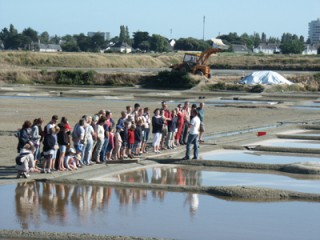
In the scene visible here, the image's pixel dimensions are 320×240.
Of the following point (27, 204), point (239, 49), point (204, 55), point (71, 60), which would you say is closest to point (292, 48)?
point (239, 49)

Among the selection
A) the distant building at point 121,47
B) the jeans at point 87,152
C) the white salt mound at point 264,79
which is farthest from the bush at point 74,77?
the distant building at point 121,47

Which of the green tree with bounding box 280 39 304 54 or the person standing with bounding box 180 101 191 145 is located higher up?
the green tree with bounding box 280 39 304 54

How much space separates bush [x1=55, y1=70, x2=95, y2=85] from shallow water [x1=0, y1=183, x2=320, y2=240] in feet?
176

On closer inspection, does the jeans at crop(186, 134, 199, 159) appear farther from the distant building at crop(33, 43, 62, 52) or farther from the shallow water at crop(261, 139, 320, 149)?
the distant building at crop(33, 43, 62, 52)

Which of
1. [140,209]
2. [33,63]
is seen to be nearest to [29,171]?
[140,209]

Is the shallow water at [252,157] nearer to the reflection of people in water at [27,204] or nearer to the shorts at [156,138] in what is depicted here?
the shorts at [156,138]

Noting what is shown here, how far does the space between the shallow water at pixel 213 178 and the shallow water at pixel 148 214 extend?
1736 mm

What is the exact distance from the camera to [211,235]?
45.2ft

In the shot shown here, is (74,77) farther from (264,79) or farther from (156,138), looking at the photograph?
(156,138)

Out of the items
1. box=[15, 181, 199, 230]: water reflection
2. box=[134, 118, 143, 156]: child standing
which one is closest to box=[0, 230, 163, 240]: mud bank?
box=[15, 181, 199, 230]: water reflection

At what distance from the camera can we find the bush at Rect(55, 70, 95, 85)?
71.3 metres

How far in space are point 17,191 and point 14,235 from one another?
4.15m

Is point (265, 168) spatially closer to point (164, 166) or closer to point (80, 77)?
point (164, 166)

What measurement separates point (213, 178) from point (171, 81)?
47180 millimetres
